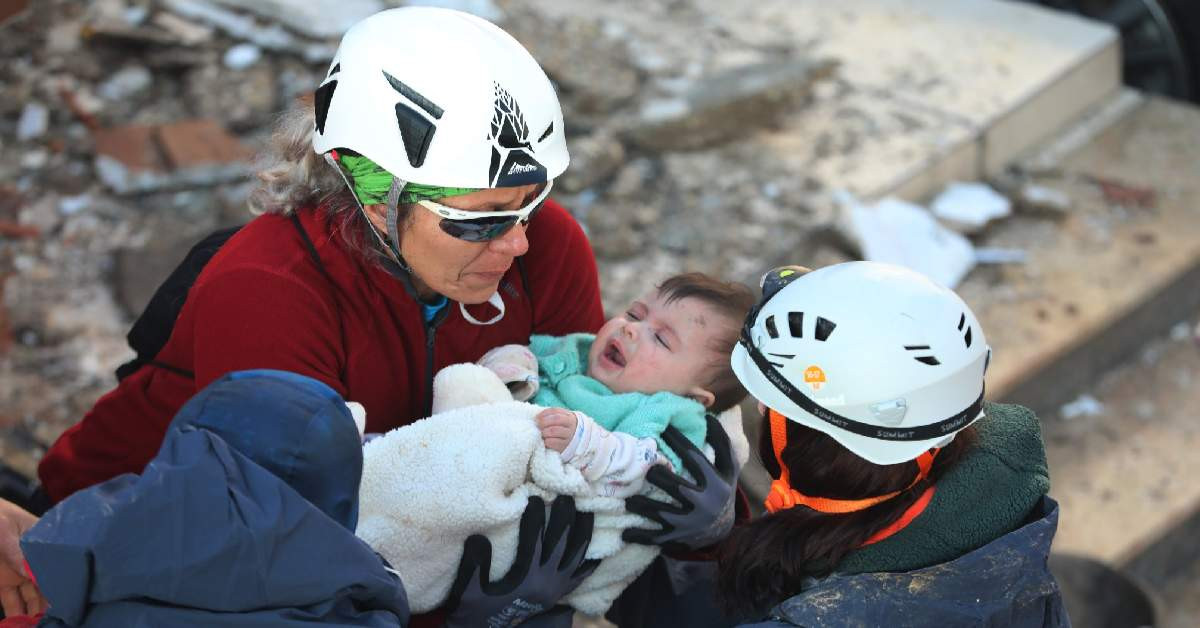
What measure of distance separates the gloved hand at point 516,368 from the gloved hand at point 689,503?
31 centimetres

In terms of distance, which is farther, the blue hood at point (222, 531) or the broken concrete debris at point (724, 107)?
the broken concrete debris at point (724, 107)

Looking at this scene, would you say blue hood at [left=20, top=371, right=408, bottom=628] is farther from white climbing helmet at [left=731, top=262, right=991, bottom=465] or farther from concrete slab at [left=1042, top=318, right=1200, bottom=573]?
concrete slab at [left=1042, top=318, right=1200, bottom=573]

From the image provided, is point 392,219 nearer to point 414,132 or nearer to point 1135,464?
point 414,132

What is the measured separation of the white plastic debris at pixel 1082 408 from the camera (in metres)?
5.07

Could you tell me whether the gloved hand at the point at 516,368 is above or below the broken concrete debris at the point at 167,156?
above

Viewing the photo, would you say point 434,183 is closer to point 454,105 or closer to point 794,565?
point 454,105

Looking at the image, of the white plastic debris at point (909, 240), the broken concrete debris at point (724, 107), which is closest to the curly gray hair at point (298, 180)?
the white plastic debris at point (909, 240)

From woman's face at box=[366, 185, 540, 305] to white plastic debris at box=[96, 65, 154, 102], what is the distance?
3551mm

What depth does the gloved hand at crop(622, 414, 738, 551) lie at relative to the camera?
2.49 m

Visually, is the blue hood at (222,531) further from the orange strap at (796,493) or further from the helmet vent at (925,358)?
the helmet vent at (925,358)

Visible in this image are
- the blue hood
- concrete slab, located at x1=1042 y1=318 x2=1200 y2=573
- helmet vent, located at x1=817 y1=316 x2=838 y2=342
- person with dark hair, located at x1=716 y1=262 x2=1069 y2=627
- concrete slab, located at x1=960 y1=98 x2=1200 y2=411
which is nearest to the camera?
the blue hood

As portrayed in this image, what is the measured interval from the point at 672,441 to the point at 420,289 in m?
0.62

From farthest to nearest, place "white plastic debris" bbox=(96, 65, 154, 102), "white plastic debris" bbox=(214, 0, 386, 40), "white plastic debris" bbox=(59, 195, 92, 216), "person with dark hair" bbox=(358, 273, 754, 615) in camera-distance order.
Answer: "white plastic debris" bbox=(214, 0, 386, 40)
"white plastic debris" bbox=(96, 65, 154, 102)
"white plastic debris" bbox=(59, 195, 92, 216)
"person with dark hair" bbox=(358, 273, 754, 615)

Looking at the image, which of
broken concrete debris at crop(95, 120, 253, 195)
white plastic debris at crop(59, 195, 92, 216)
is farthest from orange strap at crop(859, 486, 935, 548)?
white plastic debris at crop(59, 195, 92, 216)
